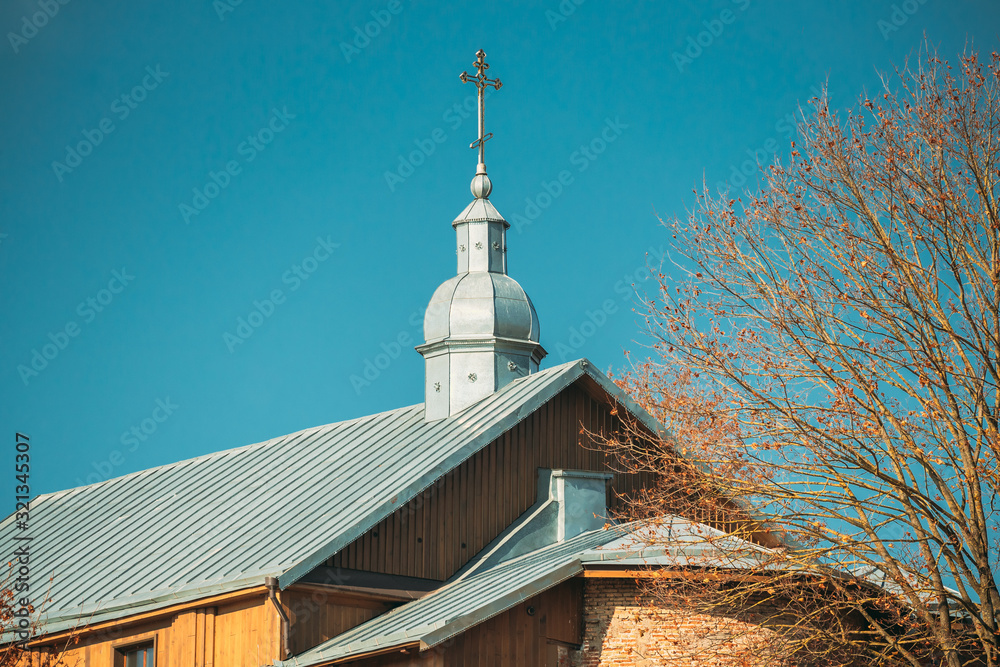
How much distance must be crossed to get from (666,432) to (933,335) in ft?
21.3

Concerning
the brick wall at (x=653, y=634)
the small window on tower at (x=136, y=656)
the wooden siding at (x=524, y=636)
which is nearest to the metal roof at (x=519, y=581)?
the wooden siding at (x=524, y=636)

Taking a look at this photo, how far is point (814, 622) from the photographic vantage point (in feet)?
65.5

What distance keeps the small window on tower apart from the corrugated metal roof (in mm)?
3622

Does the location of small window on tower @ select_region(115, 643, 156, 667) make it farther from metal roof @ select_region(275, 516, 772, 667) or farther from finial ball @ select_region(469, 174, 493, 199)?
finial ball @ select_region(469, 174, 493, 199)

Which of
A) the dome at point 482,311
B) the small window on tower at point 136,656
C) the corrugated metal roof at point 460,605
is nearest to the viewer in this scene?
the corrugated metal roof at point 460,605

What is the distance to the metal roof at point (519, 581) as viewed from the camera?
18531 mm

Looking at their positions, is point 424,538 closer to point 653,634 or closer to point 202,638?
point 202,638

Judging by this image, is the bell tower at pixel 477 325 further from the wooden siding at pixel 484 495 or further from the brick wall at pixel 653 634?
the brick wall at pixel 653 634

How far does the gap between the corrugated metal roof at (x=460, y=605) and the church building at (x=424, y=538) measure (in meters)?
0.05

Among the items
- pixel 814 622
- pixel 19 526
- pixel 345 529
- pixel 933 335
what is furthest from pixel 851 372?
pixel 19 526

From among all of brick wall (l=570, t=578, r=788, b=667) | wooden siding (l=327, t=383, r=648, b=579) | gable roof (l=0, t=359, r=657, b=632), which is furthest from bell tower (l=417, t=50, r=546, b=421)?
brick wall (l=570, t=578, r=788, b=667)

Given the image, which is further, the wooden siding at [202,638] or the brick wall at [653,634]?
the wooden siding at [202,638]

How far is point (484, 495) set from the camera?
22.8 metres

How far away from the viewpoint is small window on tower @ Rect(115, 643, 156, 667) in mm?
22528
